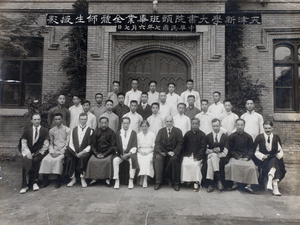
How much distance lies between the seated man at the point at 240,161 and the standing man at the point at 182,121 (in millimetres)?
1062

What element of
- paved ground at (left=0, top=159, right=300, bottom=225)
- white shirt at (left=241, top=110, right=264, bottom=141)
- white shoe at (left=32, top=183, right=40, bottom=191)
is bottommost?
paved ground at (left=0, top=159, right=300, bottom=225)

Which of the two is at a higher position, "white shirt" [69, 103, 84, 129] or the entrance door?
the entrance door

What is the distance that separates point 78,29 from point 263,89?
641cm

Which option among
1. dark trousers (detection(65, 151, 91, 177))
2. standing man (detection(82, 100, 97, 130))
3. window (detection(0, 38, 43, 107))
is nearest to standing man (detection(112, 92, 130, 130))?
standing man (detection(82, 100, 97, 130))

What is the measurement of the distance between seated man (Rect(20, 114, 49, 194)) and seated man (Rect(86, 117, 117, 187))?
43.5 inches

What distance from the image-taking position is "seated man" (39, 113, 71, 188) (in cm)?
538

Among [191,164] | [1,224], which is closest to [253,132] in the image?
[191,164]

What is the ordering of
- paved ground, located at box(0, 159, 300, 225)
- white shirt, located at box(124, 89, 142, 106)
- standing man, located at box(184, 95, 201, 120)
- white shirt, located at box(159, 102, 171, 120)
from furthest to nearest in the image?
1. white shirt, located at box(124, 89, 142, 106)
2. white shirt, located at box(159, 102, 171, 120)
3. standing man, located at box(184, 95, 201, 120)
4. paved ground, located at box(0, 159, 300, 225)

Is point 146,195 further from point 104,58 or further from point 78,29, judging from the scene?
point 78,29

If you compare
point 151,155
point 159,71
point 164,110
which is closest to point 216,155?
point 151,155

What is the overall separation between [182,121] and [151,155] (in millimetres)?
1237

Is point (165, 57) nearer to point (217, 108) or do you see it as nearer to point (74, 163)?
point (217, 108)

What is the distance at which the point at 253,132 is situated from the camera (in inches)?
243

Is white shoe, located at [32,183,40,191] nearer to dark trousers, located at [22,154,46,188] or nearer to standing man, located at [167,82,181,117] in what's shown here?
dark trousers, located at [22,154,46,188]
